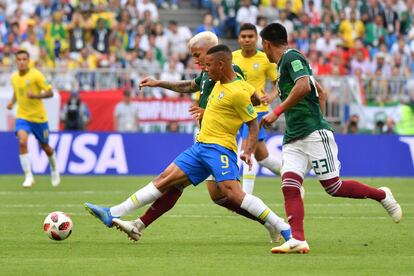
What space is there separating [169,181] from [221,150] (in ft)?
2.18

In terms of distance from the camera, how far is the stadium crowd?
96.7 ft

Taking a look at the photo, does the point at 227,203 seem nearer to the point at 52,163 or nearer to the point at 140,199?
the point at 140,199

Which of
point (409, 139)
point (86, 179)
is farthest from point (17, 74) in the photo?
point (409, 139)

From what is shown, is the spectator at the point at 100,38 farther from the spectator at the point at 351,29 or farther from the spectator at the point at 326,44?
the spectator at the point at 351,29

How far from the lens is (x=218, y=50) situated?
37.6 ft

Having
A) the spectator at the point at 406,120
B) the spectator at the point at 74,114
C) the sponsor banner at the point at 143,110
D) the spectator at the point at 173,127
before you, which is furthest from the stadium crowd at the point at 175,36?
the spectator at the point at 74,114

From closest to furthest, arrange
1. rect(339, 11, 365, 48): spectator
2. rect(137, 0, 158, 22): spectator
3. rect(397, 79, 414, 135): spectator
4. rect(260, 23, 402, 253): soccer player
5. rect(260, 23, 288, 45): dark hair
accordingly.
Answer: rect(260, 23, 402, 253): soccer player
rect(260, 23, 288, 45): dark hair
rect(397, 79, 414, 135): spectator
rect(137, 0, 158, 22): spectator
rect(339, 11, 365, 48): spectator

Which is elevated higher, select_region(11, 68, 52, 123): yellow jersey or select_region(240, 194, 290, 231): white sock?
select_region(240, 194, 290, 231): white sock

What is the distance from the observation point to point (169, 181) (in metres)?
11.8

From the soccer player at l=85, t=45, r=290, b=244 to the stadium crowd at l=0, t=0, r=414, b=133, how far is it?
54.4 ft

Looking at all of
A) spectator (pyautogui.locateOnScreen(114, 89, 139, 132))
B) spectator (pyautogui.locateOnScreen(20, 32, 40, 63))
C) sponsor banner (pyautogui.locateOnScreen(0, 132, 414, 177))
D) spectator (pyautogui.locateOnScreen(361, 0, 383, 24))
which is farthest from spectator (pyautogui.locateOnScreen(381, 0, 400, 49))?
spectator (pyautogui.locateOnScreen(20, 32, 40, 63))

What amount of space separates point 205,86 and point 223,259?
8.64 feet

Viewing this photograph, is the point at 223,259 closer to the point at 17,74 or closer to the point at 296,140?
the point at 296,140

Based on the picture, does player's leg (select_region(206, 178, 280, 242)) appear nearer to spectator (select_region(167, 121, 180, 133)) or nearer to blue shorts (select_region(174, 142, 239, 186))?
blue shorts (select_region(174, 142, 239, 186))
